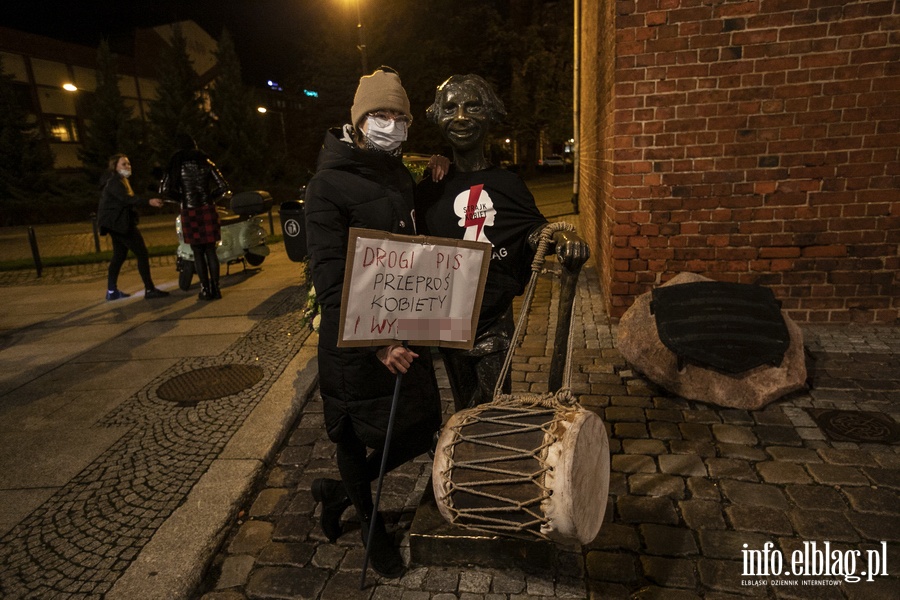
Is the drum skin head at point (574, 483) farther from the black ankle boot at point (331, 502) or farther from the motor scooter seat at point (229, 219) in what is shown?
the motor scooter seat at point (229, 219)

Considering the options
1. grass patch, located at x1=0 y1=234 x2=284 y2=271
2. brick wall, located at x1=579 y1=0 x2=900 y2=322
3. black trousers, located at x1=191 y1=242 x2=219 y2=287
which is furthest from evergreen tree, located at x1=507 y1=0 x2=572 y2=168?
brick wall, located at x1=579 y1=0 x2=900 y2=322

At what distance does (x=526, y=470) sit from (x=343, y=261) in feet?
3.47

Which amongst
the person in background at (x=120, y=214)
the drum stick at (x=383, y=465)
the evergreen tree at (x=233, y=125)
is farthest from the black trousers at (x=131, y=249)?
the evergreen tree at (x=233, y=125)

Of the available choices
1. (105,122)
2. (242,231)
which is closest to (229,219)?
(242,231)

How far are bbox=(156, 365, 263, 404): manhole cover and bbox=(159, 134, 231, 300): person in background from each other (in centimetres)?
280

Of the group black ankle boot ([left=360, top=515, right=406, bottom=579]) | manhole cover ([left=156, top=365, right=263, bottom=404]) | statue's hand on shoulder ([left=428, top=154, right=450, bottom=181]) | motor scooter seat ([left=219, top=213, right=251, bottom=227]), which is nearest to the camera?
black ankle boot ([left=360, top=515, right=406, bottom=579])

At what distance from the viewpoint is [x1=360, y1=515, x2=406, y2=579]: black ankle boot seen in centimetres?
253

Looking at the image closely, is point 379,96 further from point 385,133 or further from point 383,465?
point 383,465

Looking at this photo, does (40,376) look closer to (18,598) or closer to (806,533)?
(18,598)

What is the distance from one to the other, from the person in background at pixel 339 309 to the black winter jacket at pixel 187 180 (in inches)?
211

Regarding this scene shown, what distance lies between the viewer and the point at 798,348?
4027 mm

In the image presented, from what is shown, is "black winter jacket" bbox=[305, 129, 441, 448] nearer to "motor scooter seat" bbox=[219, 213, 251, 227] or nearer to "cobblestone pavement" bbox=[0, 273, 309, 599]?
"cobblestone pavement" bbox=[0, 273, 309, 599]

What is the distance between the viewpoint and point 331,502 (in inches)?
107

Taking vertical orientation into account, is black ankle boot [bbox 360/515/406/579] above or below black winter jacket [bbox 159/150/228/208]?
below
